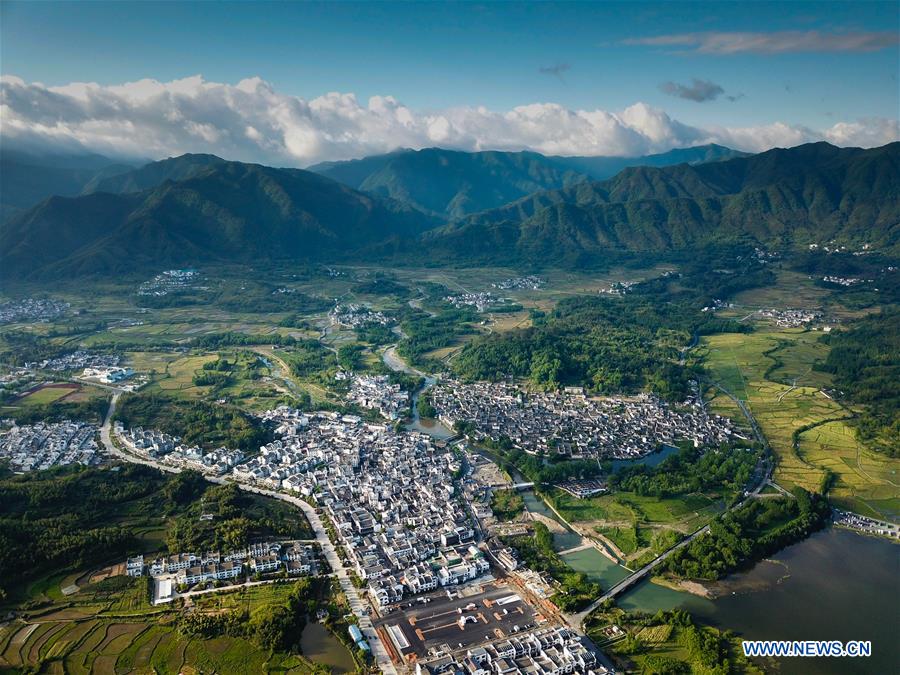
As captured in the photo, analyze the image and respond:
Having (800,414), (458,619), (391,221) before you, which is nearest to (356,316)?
(800,414)

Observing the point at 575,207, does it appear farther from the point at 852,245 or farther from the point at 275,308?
the point at 275,308

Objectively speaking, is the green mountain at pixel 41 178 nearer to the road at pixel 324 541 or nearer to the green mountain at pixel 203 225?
the green mountain at pixel 203 225

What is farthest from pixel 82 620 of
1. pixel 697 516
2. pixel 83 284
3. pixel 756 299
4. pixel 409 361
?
pixel 756 299

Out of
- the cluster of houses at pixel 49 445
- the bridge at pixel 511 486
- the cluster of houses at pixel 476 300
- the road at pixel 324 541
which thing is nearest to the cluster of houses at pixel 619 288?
the cluster of houses at pixel 476 300

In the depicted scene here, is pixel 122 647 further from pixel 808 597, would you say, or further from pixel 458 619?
pixel 808 597

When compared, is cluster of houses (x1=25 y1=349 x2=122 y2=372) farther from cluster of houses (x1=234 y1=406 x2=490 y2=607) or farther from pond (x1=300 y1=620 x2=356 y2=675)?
pond (x1=300 y1=620 x2=356 y2=675)
